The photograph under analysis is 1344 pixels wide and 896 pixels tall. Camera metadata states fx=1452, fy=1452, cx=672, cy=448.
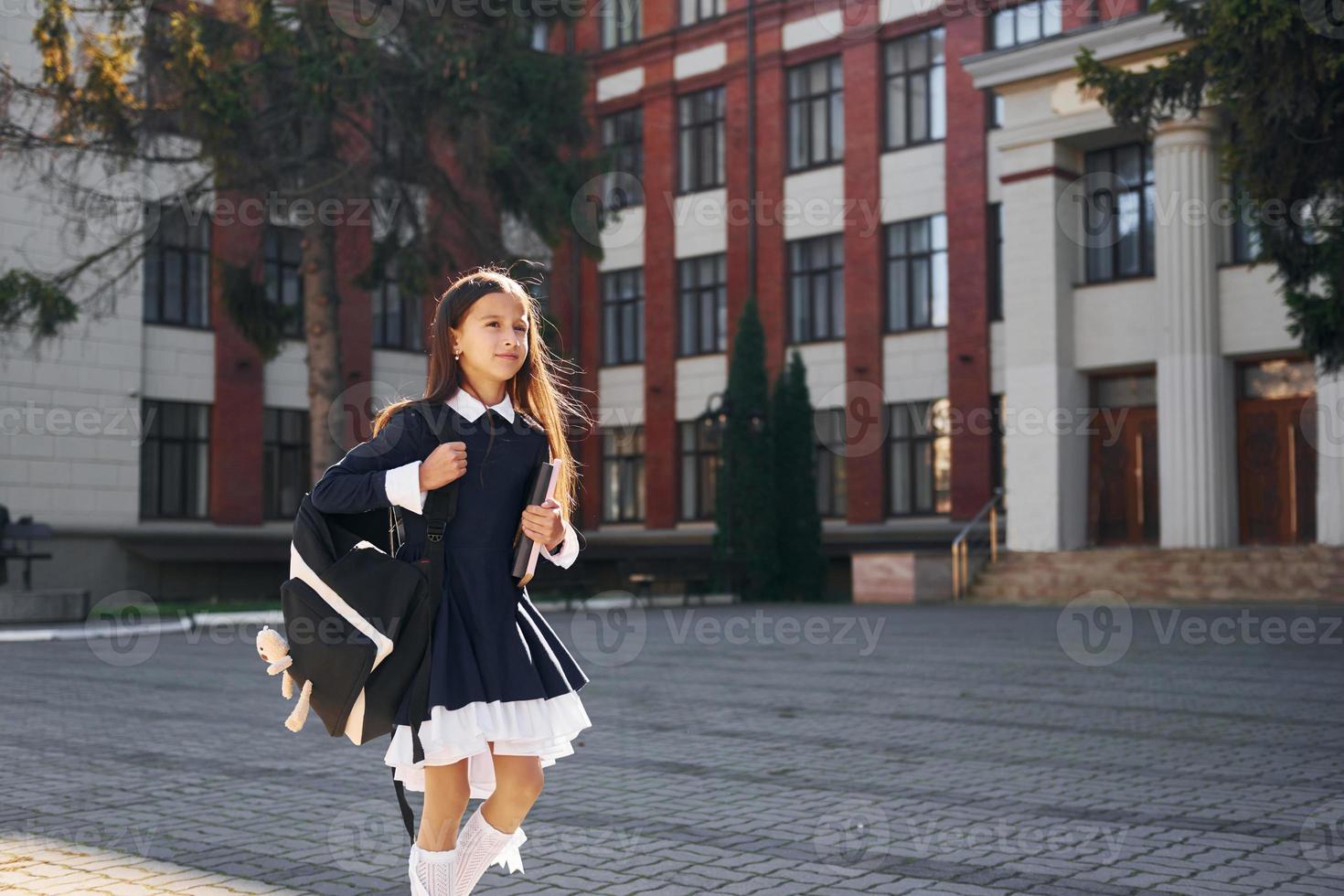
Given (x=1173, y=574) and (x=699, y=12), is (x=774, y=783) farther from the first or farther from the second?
(x=699, y=12)

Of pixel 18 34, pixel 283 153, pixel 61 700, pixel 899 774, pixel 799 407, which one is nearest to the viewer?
pixel 899 774

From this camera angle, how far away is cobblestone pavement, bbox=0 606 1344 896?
5.30 meters

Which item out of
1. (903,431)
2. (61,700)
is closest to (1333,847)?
(61,700)

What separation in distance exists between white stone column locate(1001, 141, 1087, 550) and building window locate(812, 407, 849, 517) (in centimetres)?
580

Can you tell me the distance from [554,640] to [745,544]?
2471 cm

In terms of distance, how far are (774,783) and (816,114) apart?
1100 inches

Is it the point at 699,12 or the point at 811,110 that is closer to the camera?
the point at 811,110

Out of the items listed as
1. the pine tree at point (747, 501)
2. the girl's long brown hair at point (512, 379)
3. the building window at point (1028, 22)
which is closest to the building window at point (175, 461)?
the pine tree at point (747, 501)

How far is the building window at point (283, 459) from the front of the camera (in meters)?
32.0

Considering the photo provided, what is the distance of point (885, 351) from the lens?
31.9 meters

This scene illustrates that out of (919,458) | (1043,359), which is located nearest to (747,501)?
(919,458)

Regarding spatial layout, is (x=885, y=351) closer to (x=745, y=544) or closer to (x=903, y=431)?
(x=903, y=431)

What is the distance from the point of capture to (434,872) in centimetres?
375

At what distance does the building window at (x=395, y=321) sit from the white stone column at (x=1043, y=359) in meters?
14.2
